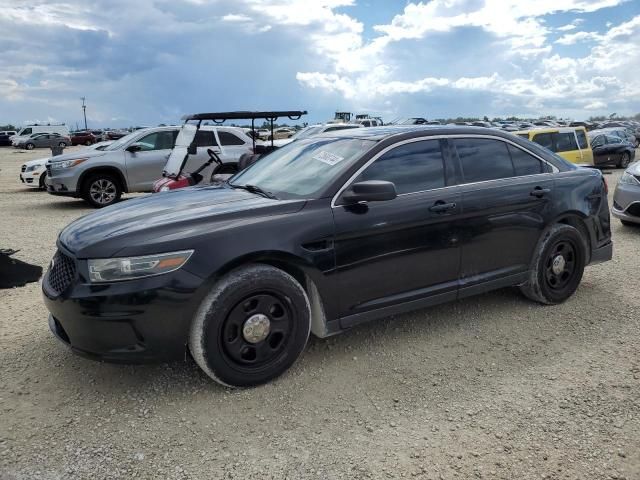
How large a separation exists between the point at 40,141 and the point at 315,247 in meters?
47.9

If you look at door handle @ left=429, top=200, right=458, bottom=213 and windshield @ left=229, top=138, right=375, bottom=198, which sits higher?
windshield @ left=229, top=138, right=375, bottom=198

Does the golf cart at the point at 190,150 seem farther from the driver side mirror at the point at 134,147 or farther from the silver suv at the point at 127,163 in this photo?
the driver side mirror at the point at 134,147

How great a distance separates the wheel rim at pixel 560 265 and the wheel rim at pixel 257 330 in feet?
8.30

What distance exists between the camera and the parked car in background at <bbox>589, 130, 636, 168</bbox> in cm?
1875

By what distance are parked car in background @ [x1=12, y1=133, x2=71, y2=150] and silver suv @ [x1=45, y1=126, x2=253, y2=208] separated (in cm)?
3657

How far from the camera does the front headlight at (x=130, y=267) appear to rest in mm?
2961

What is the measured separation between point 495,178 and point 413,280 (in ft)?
3.92

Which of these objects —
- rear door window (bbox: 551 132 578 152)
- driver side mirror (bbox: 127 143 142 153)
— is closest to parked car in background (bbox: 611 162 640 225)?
rear door window (bbox: 551 132 578 152)

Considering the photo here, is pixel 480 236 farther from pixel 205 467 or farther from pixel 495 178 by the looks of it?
pixel 205 467

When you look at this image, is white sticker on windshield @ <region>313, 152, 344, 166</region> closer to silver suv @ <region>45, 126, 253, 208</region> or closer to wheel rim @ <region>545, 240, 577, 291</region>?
wheel rim @ <region>545, 240, 577, 291</region>

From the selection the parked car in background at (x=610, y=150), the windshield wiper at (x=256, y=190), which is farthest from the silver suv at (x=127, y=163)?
the parked car in background at (x=610, y=150)

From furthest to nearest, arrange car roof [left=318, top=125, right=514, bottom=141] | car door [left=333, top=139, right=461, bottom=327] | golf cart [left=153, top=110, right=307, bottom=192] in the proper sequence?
golf cart [left=153, top=110, right=307, bottom=192]
car roof [left=318, top=125, right=514, bottom=141]
car door [left=333, top=139, right=461, bottom=327]

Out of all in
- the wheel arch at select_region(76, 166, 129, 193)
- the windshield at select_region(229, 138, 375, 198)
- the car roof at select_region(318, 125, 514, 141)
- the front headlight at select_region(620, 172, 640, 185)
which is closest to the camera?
the windshield at select_region(229, 138, 375, 198)

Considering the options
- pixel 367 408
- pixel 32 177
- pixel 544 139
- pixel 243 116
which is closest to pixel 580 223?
pixel 367 408
